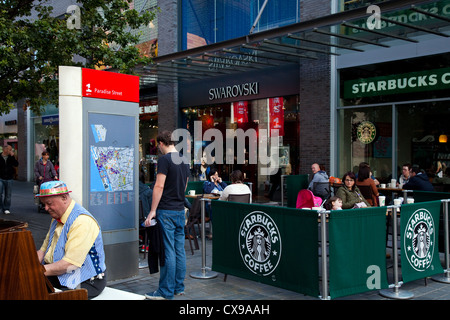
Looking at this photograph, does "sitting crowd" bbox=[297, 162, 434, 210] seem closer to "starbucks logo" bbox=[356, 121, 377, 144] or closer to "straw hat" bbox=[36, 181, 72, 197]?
"starbucks logo" bbox=[356, 121, 377, 144]

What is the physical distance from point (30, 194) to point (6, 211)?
6.96m

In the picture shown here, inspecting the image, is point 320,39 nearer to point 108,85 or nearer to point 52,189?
point 108,85

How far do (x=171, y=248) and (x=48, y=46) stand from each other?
279 inches

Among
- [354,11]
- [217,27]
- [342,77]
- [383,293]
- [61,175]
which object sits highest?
[217,27]

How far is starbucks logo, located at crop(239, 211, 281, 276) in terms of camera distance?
5.45 metres

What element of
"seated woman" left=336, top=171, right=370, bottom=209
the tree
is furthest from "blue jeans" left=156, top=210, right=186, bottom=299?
the tree

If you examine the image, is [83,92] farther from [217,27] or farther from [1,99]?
[217,27]

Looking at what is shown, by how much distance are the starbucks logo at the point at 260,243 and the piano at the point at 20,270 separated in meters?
3.17

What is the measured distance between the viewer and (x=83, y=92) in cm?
603

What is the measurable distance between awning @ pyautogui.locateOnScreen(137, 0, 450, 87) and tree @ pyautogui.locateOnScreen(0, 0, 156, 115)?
2785mm

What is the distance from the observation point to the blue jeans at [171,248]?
5.54 meters

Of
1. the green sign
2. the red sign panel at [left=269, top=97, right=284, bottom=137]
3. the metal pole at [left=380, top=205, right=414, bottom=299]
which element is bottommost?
the metal pole at [left=380, top=205, right=414, bottom=299]

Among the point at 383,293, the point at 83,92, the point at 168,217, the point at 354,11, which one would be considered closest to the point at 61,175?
the point at 83,92

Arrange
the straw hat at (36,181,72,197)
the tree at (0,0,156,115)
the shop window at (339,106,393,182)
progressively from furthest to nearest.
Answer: the shop window at (339,106,393,182)
the tree at (0,0,156,115)
the straw hat at (36,181,72,197)
